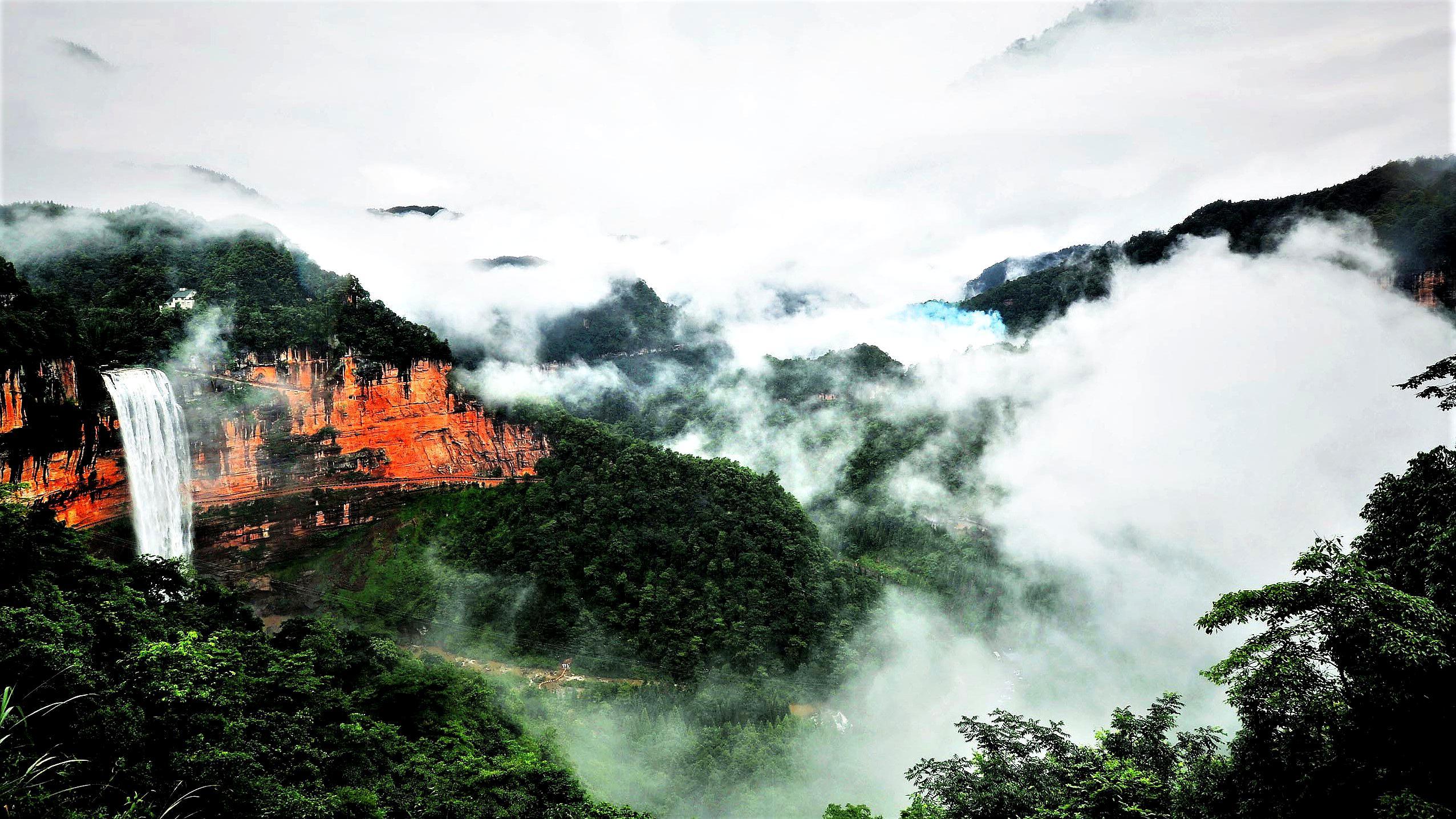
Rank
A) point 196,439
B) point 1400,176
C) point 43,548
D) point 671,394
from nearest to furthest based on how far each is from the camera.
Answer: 1. point 43,548
2. point 196,439
3. point 1400,176
4. point 671,394

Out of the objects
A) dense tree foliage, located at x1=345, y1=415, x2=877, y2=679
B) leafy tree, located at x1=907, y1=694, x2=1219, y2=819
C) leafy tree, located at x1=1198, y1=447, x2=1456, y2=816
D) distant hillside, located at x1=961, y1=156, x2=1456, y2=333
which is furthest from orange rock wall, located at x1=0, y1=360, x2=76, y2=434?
distant hillside, located at x1=961, y1=156, x2=1456, y2=333

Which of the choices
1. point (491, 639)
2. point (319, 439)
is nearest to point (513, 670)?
point (491, 639)

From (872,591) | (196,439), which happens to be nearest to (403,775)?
(196,439)

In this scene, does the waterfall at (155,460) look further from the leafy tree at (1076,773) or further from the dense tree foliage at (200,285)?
the leafy tree at (1076,773)

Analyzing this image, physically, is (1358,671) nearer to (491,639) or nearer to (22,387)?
(491,639)

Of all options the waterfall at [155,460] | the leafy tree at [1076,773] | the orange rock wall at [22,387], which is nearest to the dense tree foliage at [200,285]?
the waterfall at [155,460]

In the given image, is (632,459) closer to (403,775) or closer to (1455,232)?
(403,775)
